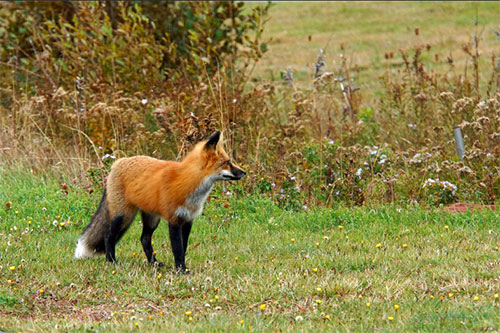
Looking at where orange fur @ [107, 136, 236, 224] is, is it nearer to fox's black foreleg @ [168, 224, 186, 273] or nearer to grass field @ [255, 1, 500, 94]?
fox's black foreleg @ [168, 224, 186, 273]

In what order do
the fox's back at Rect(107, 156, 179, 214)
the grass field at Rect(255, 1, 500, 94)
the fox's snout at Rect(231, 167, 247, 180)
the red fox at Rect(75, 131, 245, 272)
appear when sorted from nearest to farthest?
1. the fox's snout at Rect(231, 167, 247, 180)
2. the red fox at Rect(75, 131, 245, 272)
3. the fox's back at Rect(107, 156, 179, 214)
4. the grass field at Rect(255, 1, 500, 94)

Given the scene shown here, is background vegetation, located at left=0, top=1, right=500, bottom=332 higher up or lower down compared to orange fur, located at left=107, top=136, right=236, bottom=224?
lower down

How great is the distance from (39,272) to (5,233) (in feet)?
5.15

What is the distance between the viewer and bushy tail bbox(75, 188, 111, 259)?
6.86 m

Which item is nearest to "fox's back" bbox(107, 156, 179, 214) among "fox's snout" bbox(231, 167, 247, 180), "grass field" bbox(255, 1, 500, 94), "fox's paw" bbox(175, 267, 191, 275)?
"fox's paw" bbox(175, 267, 191, 275)

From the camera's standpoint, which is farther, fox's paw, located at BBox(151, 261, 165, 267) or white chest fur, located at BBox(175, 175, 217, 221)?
fox's paw, located at BBox(151, 261, 165, 267)

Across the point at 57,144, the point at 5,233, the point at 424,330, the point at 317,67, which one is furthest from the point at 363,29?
the point at 424,330

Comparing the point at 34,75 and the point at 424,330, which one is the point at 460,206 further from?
the point at 34,75

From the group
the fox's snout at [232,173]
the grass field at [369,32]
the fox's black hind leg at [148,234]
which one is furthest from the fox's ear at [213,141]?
the grass field at [369,32]

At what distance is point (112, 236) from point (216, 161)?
4.60 ft

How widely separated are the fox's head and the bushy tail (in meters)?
1.32

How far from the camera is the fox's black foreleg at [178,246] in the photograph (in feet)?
20.8

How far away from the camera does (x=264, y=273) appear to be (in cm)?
636

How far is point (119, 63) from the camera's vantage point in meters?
11.4
